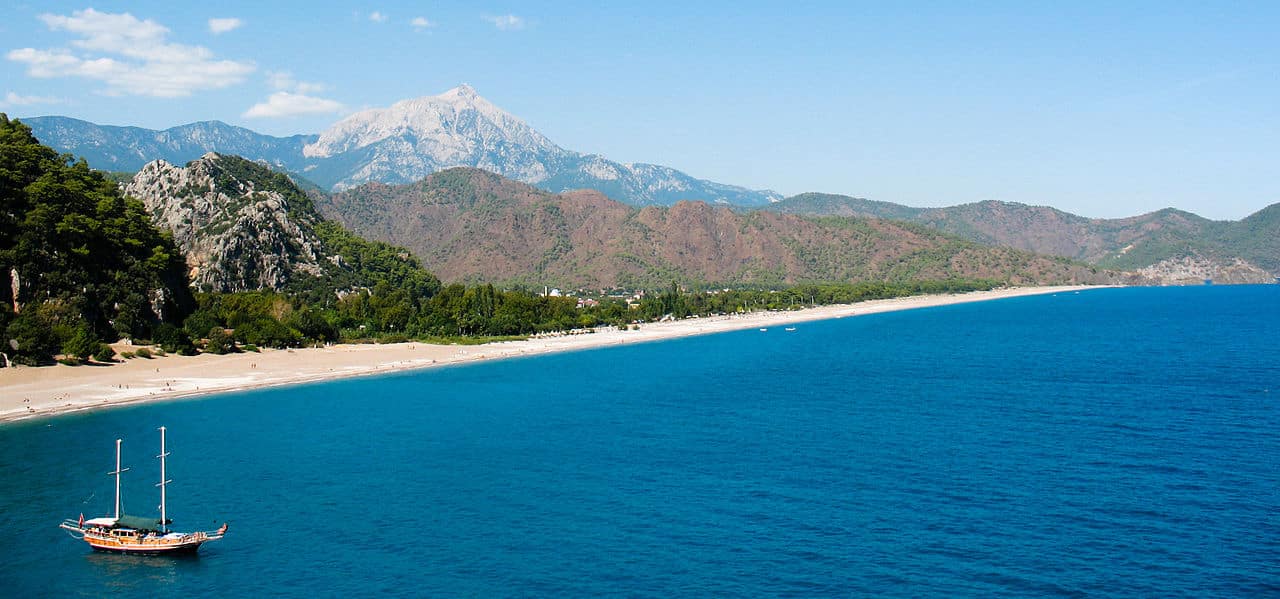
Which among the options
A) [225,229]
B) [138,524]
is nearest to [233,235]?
[225,229]

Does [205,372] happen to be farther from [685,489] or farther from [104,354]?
[685,489]

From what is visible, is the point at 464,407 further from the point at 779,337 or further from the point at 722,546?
the point at 779,337

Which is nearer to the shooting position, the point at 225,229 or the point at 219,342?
the point at 219,342

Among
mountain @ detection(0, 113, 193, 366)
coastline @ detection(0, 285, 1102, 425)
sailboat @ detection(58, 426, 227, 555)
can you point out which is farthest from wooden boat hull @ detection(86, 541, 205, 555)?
mountain @ detection(0, 113, 193, 366)

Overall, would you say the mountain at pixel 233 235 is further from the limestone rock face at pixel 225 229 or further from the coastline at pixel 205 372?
the coastline at pixel 205 372

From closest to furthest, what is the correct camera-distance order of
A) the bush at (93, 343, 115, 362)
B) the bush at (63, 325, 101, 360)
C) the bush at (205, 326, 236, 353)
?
the bush at (63, 325, 101, 360), the bush at (93, 343, 115, 362), the bush at (205, 326, 236, 353)

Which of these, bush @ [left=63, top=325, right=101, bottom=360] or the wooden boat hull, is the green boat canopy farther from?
bush @ [left=63, top=325, right=101, bottom=360]

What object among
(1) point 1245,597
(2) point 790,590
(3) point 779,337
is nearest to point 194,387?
(2) point 790,590
